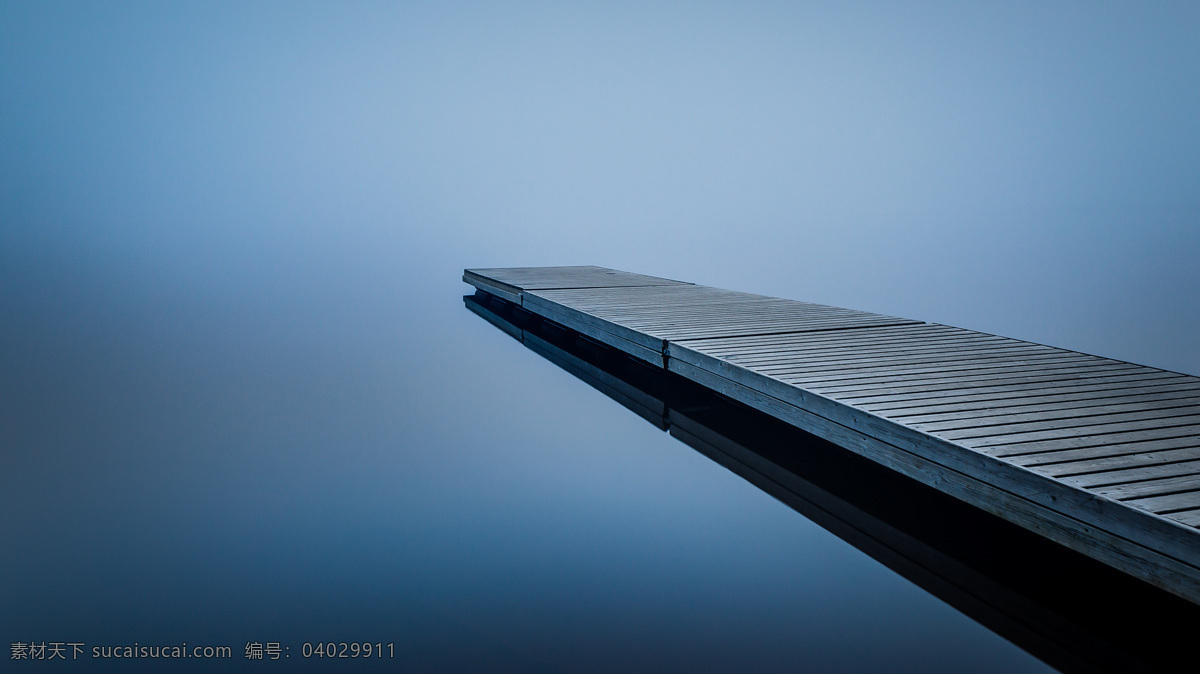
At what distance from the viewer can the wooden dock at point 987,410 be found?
5.80ft

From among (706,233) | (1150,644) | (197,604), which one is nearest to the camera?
(1150,644)

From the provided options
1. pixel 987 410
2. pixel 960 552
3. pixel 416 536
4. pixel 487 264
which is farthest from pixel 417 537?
pixel 487 264

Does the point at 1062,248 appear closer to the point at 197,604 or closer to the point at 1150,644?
the point at 1150,644

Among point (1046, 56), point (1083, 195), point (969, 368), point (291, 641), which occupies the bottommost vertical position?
point (291, 641)

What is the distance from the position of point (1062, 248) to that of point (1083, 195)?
6807 mm

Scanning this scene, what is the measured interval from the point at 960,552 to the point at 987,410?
500 millimetres

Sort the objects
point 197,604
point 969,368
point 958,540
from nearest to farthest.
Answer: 1. point 197,604
2. point 958,540
3. point 969,368

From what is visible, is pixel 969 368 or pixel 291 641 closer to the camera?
pixel 291 641

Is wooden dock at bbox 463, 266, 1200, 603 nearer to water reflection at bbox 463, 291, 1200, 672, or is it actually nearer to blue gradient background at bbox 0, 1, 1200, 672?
water reflection at bbox 463, 291, 1200, 672

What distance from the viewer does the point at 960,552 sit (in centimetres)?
221

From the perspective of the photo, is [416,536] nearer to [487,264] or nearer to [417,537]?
[417,537]

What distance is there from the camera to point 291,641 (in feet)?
5.95

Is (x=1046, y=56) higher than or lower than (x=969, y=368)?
higher

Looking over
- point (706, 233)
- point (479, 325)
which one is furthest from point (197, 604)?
point (706, 233)
